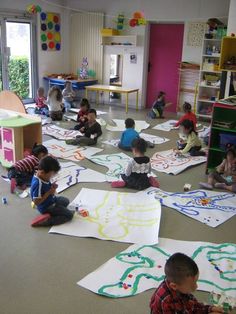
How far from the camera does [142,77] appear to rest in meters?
8.70

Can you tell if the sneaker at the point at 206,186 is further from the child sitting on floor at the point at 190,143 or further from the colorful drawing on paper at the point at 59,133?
the colorful drawing on paper at the point at 59,133

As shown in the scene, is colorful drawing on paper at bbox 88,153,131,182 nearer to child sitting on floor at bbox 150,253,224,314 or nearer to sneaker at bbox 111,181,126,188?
sneaker at bbox 111,181,126,188

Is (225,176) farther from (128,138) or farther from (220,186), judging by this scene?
(128,138)

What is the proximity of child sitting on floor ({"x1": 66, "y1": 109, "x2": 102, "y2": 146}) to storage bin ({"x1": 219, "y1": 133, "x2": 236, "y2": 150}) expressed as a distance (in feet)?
6.50

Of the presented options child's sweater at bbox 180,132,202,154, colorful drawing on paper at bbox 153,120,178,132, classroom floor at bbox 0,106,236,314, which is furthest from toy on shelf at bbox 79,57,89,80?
classroom floor at bbox 0,106,236,314

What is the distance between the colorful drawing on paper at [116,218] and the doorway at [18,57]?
5533 millimetres

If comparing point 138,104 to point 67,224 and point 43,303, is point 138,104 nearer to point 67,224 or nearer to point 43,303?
point 67,224

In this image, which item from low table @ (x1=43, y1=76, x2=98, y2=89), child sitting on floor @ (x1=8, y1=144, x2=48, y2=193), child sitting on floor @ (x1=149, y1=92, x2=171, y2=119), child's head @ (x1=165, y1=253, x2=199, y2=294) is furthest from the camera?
low table @ (x1=43, y1=76, x2=98, y2=89)

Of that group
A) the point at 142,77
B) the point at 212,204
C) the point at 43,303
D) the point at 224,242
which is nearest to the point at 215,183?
the point at 212,204

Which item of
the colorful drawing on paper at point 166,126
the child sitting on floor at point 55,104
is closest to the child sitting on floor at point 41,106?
the child sitting on floor at point 55,104

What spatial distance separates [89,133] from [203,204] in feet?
8.34

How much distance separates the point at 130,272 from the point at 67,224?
85 cm

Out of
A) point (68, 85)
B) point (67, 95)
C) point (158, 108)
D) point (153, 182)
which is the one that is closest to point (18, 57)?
point (68, 85)

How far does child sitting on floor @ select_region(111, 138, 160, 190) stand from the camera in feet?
13.0
